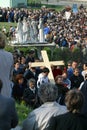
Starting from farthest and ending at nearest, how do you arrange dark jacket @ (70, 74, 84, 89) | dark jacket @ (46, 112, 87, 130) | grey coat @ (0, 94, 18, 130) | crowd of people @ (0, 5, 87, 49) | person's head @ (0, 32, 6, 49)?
crowd of people @ (0, 5, 87, 49) < dark jacket @ (70, 74, 84, 89) < person's head @ (0, 32, 6, 49) < grey coat @ (0, 94, 18, 130) < dark jacket @ (46, 112, 87, 130)

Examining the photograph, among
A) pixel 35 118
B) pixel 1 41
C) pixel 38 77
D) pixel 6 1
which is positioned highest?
pixel 1 41

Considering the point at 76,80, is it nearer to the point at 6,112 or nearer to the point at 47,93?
the point at 47,93

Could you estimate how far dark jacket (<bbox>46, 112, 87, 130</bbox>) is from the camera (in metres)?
6.56

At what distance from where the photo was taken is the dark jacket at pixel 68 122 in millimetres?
6559

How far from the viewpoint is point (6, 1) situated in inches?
2559

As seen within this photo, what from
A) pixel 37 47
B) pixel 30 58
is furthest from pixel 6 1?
pixel 30 58

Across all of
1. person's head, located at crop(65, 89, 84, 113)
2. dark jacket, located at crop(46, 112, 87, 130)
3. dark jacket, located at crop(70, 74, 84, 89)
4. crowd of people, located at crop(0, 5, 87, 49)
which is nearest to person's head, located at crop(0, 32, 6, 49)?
person's head, located at crop(65, 89, 84, 113)

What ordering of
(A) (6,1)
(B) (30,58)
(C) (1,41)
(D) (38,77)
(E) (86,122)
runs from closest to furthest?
(E) (86,122) < (C) (1,41) < (D) (38,77) < (B) (30,58) < (A) (6,1)

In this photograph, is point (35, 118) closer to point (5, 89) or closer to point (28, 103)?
point (5, 89)

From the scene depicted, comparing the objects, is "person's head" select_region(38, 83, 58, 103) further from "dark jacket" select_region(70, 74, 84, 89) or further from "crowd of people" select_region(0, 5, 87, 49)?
"crowd of people" select_region(0, 5, 87, 49)

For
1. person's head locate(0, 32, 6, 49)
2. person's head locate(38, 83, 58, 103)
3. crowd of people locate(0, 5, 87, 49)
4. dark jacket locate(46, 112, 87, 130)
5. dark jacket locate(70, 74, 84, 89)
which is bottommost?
crowd of people locate(0, 5, 87, 49)

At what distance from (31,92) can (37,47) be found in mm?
19798

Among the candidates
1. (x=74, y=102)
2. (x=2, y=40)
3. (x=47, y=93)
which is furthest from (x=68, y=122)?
(x=2, y=40)

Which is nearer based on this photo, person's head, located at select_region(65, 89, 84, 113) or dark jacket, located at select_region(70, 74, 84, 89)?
person's head, located at select_region(65, 89, 84, 113)
